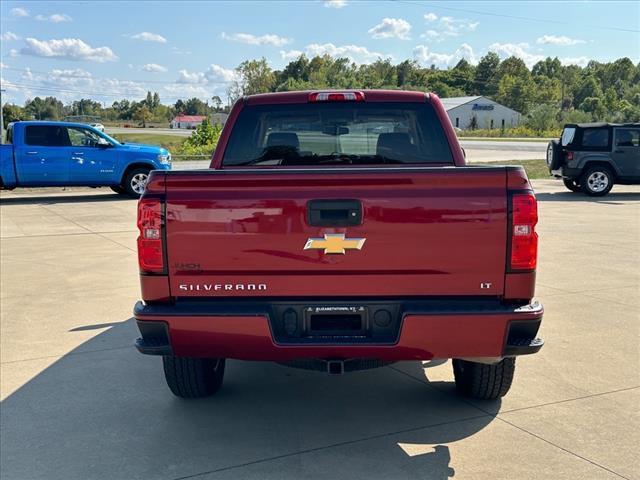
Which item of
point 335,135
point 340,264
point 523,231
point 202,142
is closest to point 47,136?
point 335,135

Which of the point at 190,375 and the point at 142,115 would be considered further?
the point at 142,115

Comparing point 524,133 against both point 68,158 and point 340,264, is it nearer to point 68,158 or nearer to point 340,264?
point 68,158

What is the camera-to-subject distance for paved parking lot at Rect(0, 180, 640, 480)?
3.53 meters

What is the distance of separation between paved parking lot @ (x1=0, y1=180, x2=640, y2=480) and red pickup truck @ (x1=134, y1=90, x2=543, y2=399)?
0.60 m

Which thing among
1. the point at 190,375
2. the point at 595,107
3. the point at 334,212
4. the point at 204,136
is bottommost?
the point at 190,375

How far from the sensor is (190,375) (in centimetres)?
421

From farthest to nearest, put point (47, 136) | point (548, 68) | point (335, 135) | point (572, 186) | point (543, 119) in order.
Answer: point (548, 68) → point (543, 119) → point (572, 186) → point (47, 136) → point (335, 135)

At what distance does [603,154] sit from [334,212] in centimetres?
1536

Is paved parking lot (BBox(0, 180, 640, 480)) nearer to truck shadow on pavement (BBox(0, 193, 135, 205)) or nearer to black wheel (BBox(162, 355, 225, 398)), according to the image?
black wheel (BBox(162, 355, 225, 398))

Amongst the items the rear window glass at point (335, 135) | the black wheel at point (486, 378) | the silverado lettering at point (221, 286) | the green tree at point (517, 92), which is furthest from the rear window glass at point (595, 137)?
the green tree at point (517, 92)

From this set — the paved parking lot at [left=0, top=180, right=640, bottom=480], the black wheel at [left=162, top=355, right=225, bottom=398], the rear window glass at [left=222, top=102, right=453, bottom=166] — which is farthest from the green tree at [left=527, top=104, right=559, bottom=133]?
the black wheel at [left=162, top=355, right=225, bottom=398]

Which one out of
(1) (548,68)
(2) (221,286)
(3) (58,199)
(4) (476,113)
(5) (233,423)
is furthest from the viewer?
(1) (548,68)

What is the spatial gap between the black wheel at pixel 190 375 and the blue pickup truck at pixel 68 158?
1233cm

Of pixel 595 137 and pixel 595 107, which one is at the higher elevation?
pixel 595 107
